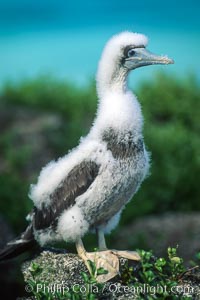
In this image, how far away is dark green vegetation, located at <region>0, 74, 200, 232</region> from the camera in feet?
27.3

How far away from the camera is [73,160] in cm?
449

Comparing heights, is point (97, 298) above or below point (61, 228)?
below

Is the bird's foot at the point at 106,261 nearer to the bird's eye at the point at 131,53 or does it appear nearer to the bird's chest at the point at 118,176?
the bird's chest at the point at 118,176

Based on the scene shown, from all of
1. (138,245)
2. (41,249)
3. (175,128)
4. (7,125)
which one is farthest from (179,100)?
(41,249)

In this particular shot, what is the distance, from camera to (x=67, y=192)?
4.50 metres

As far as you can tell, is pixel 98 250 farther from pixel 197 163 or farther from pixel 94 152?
pixel 197 163

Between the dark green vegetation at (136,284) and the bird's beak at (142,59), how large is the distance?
3.56ft

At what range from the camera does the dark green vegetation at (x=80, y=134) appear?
8.31 m

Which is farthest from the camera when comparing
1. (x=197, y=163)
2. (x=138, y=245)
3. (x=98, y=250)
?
(x=197, y=163)

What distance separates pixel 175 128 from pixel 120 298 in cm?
615

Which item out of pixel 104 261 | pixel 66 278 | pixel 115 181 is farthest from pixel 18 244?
pixel 115 181

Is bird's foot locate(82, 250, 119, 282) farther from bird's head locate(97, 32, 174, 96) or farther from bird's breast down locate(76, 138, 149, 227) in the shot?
bird's head locate(97, 32, 174, 96)

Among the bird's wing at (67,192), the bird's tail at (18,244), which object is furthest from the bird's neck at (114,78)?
the bird's tail at (18,244)

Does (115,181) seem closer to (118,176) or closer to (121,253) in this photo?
(118,176)
